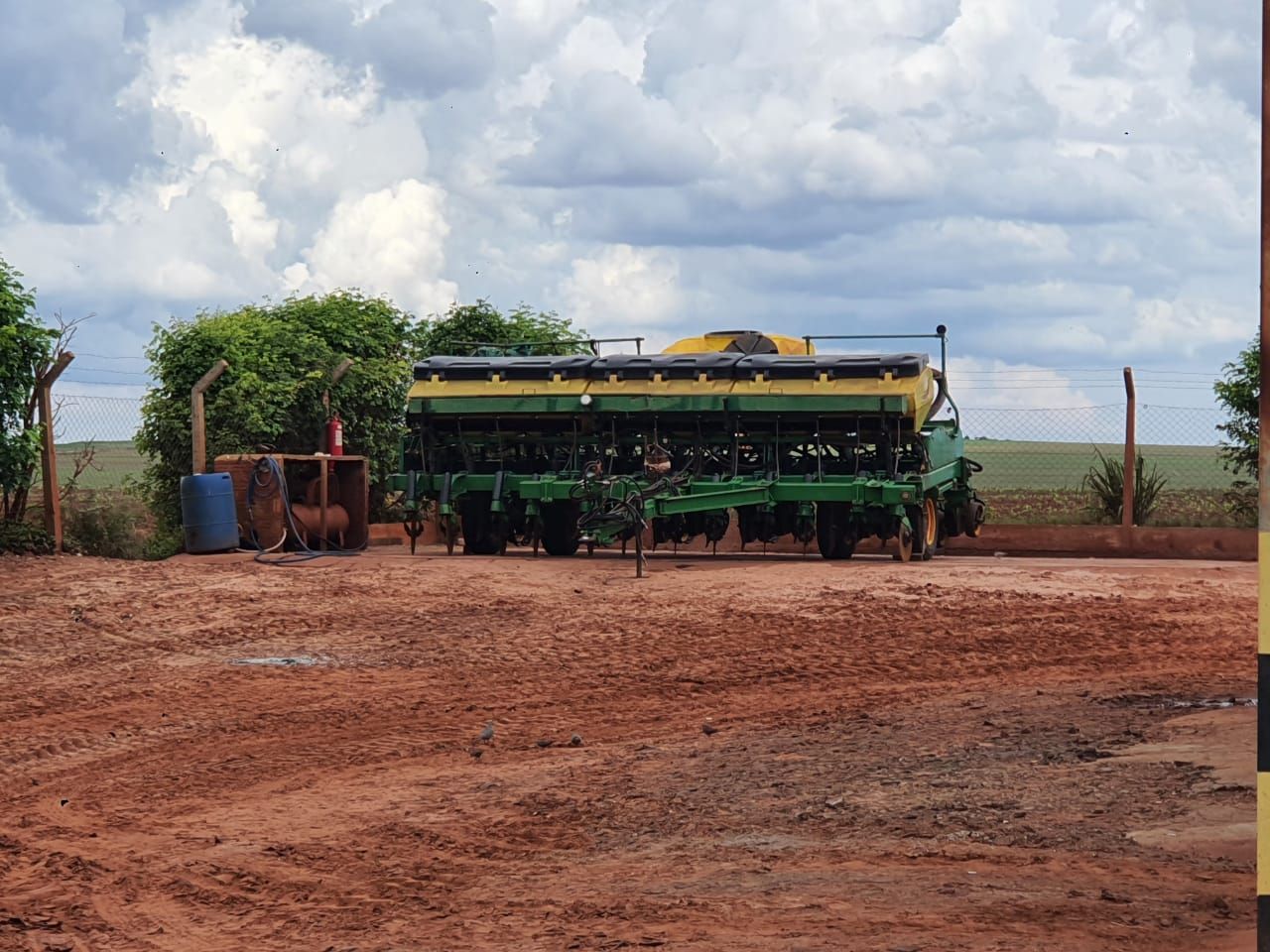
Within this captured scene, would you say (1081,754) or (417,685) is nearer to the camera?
(1081,754)

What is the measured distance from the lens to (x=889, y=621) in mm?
16562

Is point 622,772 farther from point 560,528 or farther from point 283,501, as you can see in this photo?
point 560,528

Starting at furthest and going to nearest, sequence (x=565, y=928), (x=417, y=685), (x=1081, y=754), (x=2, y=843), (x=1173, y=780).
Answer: (x=417, y=685)
(x=1081, y=754)
(x=1173, y=780)
(x=2, y=843)
(x=565, y=928)

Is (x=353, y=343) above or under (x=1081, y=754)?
above

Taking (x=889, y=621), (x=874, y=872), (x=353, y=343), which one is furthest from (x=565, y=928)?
(x=353, y=343)

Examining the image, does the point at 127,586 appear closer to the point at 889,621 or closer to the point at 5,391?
the point at 5,391

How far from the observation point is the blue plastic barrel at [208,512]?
22.6 m

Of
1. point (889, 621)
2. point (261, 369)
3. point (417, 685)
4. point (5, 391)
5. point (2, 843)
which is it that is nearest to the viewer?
point (2, 843)

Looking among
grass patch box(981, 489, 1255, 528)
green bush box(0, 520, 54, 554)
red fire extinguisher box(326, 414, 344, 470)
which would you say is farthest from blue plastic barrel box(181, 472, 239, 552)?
grass patch box(981, 489, 1255, 528)

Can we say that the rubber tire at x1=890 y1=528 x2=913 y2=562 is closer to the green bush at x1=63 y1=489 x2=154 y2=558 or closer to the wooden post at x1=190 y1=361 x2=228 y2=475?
the wooden post at x1=190 y1=361 x2=228 y2=475

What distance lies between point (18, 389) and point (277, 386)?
216 inches

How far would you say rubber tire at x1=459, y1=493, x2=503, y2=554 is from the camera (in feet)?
81.1

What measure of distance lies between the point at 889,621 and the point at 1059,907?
10.1 metres

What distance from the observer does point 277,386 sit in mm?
26578
